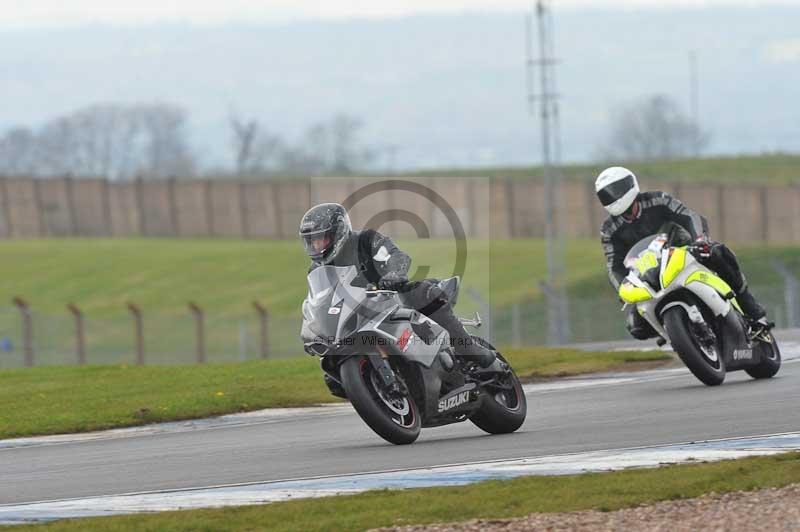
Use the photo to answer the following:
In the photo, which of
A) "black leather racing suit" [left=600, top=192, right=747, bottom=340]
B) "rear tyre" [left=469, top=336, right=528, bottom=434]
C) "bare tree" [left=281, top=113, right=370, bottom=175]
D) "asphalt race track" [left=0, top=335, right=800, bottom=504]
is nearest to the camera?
"asphalt race track" [left=0, top=335, right=800, bottom=504]

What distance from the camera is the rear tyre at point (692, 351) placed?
48.4 feet

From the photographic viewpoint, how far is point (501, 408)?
12969mm

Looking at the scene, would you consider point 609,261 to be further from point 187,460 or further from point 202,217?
point 202,217

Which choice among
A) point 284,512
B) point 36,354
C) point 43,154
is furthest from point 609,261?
point 43,154

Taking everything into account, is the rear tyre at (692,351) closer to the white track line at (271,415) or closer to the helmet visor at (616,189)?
the helmet visor at (616,189)

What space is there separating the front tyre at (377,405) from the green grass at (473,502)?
1673 mm

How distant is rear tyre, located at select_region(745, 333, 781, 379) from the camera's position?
1590 centimetres

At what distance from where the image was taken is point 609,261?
16047 mm

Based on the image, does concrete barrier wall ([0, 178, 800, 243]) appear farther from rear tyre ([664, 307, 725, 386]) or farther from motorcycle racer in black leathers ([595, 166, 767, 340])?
rear tyre ([664, 307, 725, 386])

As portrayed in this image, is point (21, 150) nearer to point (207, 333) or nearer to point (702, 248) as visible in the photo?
point (207, 333)

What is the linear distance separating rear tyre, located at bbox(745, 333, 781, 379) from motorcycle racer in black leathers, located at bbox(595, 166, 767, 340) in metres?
0.33

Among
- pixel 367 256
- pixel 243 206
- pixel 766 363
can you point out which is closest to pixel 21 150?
pixel 243 206

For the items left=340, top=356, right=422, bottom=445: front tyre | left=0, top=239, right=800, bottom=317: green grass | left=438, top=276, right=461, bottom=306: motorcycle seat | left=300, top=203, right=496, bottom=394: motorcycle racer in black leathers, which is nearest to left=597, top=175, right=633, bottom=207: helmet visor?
left=438, top=276, right=461, bottom=306: motorcycle seat

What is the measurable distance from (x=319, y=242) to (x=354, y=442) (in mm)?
1983
